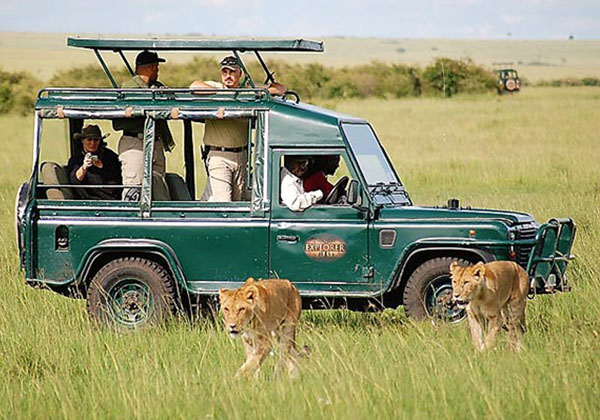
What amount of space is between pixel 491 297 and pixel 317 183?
6.33 feet

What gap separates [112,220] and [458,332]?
2.67 m

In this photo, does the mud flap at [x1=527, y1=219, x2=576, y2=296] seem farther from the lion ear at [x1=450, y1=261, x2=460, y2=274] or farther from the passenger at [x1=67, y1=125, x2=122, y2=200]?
the passenger at [x1=67, y1=125, x2=122, y2=200]

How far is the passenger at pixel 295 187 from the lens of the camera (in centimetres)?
885

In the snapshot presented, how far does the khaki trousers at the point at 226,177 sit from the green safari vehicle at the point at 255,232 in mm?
324

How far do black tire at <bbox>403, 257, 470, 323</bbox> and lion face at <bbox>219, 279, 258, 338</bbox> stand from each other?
182 centimetres

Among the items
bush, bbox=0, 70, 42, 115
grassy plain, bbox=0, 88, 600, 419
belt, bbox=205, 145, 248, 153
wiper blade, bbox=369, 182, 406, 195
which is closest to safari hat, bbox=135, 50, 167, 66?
belt, bbox=205, 145, 248, 153

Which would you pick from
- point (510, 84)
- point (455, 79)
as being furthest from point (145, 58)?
point (510, 84)

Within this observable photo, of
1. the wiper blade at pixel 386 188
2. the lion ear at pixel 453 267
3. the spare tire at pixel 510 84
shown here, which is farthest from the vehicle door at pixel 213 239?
the spare tire at pixel 510 84

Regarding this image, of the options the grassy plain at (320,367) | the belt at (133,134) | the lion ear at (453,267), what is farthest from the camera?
the belt at (133,134)

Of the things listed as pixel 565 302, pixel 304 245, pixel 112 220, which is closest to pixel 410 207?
pixel 304 245

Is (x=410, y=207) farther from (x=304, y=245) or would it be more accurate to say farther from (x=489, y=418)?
(x=489, y=418)

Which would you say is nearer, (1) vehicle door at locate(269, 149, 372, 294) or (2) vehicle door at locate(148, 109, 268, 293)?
(1) vehicle door at locate(269, 149, 372, 294)

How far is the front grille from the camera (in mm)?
8812

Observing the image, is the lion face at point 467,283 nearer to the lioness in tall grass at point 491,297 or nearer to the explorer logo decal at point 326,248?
the lioness in tall grass at point 491,297
